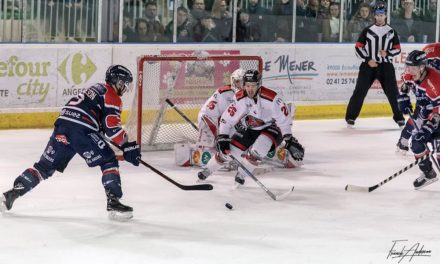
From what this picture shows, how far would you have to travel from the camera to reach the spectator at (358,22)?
→ 12.1 meters

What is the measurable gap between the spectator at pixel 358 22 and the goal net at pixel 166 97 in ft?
9.47

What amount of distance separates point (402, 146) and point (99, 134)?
3.69 meters

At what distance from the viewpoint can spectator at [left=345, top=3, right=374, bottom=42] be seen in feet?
39.8

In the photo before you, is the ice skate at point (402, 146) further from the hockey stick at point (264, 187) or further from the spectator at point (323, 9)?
the spectator at point (323, 9)

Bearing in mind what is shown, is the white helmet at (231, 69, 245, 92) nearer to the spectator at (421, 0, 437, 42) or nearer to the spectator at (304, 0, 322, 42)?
the spectator at (304, 0, 322, 42)

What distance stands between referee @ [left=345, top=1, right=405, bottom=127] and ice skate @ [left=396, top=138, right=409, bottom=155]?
1366 mm

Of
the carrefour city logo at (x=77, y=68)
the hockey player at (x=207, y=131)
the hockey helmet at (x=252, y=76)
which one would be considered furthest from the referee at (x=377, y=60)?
the hockey helmet at (x=252, y=76)

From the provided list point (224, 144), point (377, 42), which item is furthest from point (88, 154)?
point (377, 42)

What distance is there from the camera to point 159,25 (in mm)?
10742

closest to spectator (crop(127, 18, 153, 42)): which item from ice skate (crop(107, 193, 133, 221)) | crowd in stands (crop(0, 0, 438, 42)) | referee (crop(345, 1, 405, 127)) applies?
crowd in stands (crop(0, 0, 438, 42))

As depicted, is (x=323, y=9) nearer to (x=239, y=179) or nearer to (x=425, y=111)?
(x=425, y=111)

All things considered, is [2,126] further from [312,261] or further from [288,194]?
[312,261]

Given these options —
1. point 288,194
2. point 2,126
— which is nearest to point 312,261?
point 288,194

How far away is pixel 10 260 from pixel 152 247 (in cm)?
74
